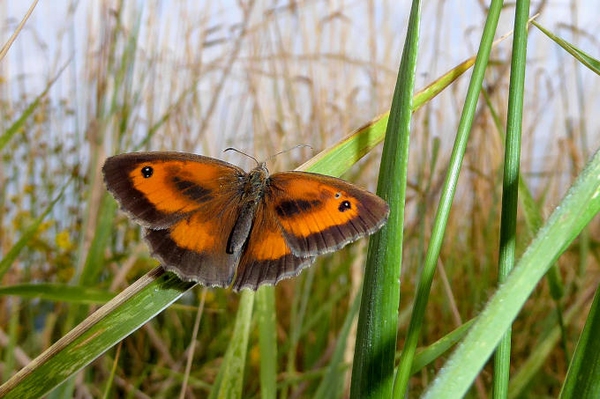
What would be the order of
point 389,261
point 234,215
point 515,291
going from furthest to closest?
point 234,215, point 389,261, point 515,291

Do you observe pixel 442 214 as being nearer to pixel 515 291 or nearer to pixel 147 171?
pixel 515 291

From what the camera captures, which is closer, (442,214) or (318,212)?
(442,214)

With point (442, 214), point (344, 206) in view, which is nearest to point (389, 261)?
point (442, 214)

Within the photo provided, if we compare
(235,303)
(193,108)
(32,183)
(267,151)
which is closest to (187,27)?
(193,108)

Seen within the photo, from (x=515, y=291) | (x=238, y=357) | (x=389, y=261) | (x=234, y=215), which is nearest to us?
(x=515, y=291)

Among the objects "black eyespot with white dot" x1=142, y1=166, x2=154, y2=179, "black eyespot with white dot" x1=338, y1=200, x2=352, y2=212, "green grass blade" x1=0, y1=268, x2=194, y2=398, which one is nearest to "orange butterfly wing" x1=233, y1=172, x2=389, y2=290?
"black eyespot with white dot" x1=338, y1=200, x2=352, y2=212

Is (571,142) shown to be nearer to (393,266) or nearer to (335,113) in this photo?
(335,113)

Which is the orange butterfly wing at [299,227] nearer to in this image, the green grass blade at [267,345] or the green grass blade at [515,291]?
the green grass blade at [267,345]
